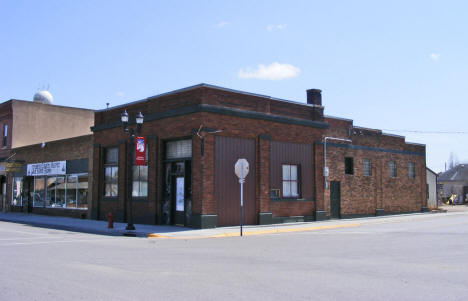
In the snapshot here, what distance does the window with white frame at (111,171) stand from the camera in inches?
1029

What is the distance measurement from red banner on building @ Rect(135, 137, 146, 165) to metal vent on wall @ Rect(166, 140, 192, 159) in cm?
143

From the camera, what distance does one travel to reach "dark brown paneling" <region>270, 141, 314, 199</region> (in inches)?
942

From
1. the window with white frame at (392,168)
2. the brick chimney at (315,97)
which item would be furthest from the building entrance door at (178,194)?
the window with white frame at (392,168)

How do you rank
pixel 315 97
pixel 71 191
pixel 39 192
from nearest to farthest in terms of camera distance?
1. pixel 315 97
2. pixel 71 191
3. pixel 39 192

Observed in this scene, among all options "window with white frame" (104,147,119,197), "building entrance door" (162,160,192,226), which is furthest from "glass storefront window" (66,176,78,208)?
"building entrance door" (162,160,192,226)

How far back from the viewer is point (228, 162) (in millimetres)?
21859

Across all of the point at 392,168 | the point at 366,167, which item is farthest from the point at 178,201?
the point at 392,168

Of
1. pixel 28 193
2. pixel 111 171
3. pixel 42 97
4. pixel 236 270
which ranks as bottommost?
pixel 236 270

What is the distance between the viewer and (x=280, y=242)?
16.0 metres

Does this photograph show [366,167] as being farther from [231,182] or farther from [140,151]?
[140,151]

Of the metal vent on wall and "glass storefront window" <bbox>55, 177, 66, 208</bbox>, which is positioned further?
"glass storefront window" <bbox>55, 177, 66, 208</bbox>

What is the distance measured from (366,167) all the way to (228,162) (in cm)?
1236

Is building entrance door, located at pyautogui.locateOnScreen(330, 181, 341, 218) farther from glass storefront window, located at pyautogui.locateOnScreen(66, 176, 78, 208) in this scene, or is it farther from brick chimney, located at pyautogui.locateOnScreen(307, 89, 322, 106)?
glass storefront window, located at pyautogui.locateOnScreen(66, 176, 78, 208)

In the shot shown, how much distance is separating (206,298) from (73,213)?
24.0 meters
